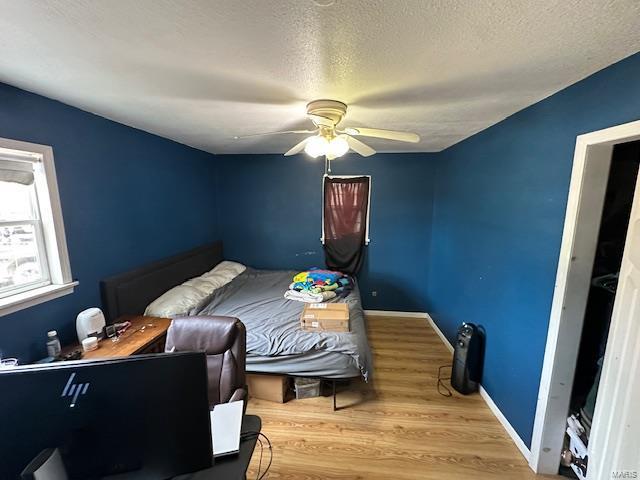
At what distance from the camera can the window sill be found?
62.8 inches

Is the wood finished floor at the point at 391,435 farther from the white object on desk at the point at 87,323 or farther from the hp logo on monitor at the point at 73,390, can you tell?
the hp logo on monitor at the point at 73,390

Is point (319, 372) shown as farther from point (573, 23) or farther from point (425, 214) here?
point (425, 214)

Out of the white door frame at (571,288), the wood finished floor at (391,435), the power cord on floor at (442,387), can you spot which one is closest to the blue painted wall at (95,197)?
the wood finished floor at (391,435)

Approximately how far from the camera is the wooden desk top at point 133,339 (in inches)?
72.7

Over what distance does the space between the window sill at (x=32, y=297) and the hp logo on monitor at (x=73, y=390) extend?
153cm

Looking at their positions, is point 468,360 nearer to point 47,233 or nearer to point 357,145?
point 357,145

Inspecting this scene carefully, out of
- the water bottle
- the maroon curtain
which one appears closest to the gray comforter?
the maroon curtain

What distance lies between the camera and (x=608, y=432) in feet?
4.30

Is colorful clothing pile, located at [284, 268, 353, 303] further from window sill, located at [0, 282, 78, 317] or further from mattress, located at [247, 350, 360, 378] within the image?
window sill, located at [0, 282, 78, 317]

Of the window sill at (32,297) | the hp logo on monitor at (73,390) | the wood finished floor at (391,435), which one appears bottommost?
the wood finished floor at (391,435)

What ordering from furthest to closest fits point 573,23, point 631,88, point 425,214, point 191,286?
point 425,214, point 191,286, point 631,88, point 573,23

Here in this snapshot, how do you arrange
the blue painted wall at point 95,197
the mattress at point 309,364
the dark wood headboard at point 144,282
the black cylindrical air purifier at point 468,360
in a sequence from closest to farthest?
the blue painted wall at point 95,197 < the mattress at point 309,364 < the dark wood headboard at point 144,282 < the black cylindrical air purifier at point 468,360

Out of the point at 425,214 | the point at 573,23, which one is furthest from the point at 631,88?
the point at 425,214

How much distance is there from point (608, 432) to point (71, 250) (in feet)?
11.1
